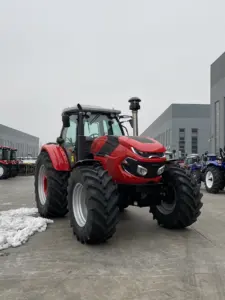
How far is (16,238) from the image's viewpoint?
15.3ft

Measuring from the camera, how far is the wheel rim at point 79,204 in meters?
4.88

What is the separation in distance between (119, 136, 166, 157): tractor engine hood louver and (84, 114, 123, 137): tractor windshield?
3.32 feet

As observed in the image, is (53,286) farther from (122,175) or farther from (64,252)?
(122,175)

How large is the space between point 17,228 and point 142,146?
2.52 meters

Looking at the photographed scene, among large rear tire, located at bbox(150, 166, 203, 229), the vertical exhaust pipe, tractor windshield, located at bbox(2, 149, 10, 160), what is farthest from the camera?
tractor windshield, located at bbox(2, 149, 10, 160)

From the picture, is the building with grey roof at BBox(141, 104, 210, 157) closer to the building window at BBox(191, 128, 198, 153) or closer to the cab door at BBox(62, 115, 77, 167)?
the building window at BBox(191, 128, 198, 153)

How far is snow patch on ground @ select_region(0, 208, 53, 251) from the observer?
179 inches

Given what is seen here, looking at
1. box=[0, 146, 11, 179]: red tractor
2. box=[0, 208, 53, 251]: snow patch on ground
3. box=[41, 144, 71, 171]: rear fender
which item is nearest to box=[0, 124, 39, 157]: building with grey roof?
box=[0, 146, 11, 179]: red tractor

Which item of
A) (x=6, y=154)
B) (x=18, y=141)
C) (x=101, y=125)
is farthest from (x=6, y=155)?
(x=18, y=141)

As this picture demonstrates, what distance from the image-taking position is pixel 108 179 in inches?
175

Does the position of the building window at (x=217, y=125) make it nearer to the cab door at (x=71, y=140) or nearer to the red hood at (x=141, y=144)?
the cab door at (x=71, y=140)

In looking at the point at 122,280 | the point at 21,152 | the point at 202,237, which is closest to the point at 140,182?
the point at 202,237

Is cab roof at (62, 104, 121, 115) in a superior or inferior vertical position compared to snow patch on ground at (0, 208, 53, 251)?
superior

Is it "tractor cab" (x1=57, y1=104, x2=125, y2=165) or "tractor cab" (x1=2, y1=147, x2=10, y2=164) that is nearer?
"tractor cab" (x1=57, y1=104, x2=125, y2=165)
